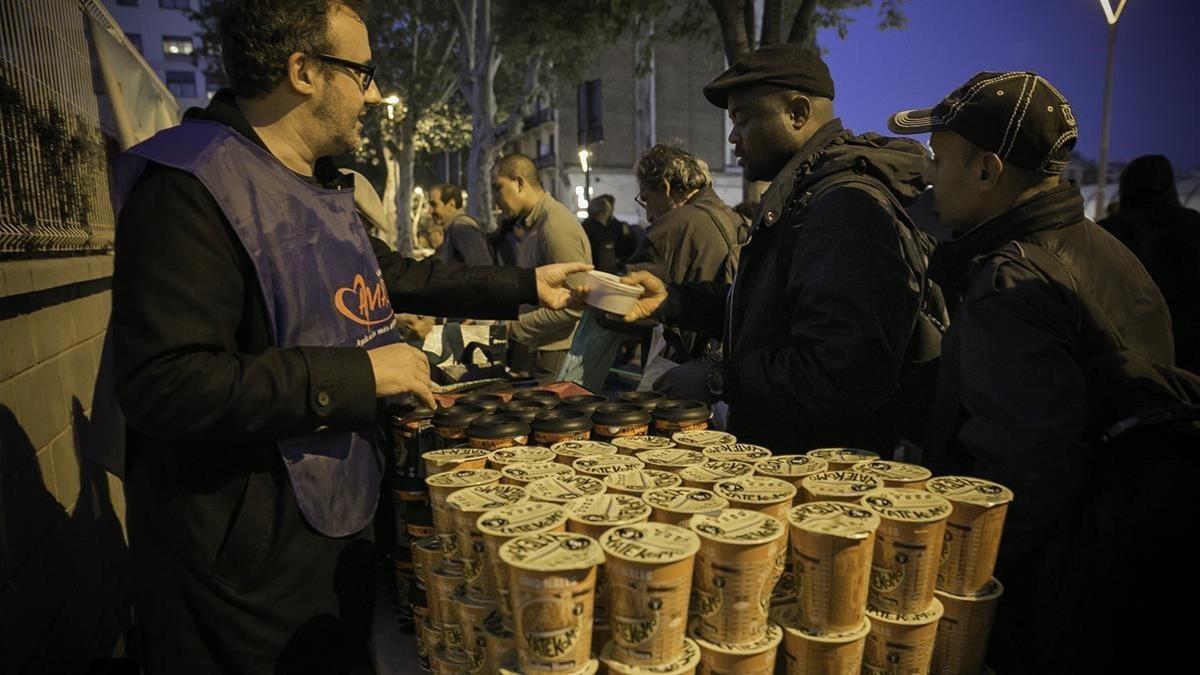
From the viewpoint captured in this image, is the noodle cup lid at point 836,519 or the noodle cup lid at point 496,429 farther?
the noodle cup lid at point 496,429

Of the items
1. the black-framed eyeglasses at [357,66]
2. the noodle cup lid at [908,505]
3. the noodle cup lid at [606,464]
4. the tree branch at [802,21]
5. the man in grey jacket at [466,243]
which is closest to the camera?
the noodle cup lid at [908,505]

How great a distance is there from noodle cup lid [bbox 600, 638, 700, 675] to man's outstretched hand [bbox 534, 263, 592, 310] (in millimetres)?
1777

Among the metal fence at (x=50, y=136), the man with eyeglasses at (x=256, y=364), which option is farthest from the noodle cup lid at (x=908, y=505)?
the metal fence at (x=50, y=136)

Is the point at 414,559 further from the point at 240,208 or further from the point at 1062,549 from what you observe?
the point at 1062,549

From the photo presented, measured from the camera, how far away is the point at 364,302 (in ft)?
7.04

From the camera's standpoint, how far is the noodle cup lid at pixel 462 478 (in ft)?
6.06

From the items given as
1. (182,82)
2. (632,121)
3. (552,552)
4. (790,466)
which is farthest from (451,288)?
(182,82)

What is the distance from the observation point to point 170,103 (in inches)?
321

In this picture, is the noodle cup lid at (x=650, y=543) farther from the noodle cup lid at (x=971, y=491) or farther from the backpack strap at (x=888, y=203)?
the backpack strap at (x=888, y=203)

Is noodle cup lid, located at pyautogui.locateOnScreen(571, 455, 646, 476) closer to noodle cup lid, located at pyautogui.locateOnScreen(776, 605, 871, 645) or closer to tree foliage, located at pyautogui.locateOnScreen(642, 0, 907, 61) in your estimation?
noodle cup lid, located at pyautogui.locateOnScreen(776, 605, 871, 645)

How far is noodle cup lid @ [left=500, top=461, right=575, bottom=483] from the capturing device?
6.33 feet

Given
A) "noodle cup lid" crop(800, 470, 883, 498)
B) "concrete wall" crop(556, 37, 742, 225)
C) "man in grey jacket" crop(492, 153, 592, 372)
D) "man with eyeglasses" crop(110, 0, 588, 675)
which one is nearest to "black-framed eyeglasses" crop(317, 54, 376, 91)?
"man with eyeglasses" crop(110, 0, 588, 675)

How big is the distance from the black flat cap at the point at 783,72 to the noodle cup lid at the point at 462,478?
74.6 inches

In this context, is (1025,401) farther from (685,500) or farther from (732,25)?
(732,25)
